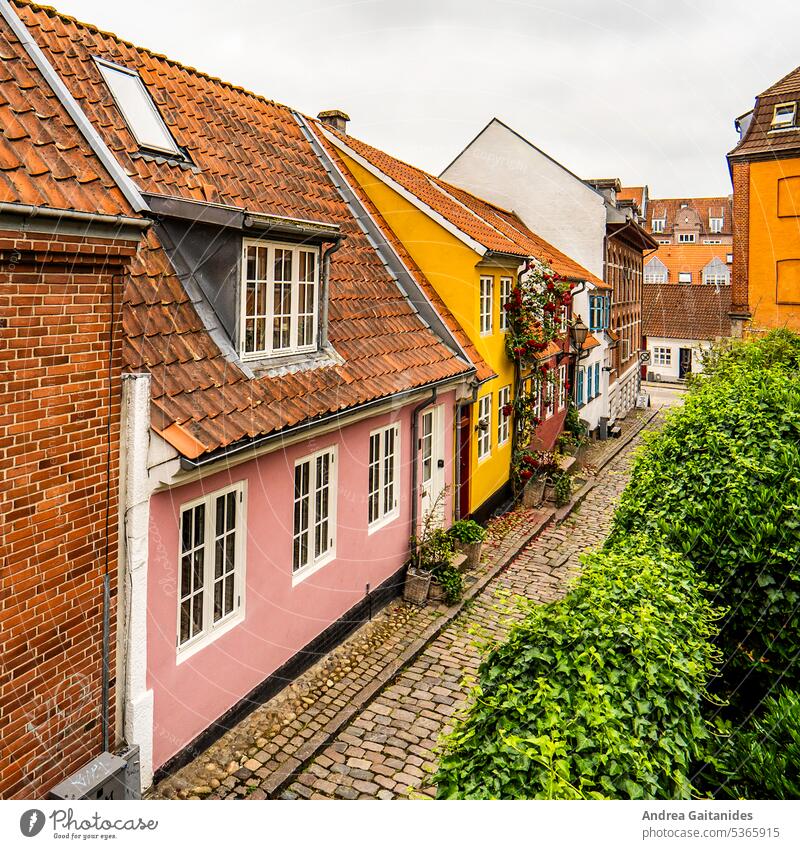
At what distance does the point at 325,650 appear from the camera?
8.78 metres

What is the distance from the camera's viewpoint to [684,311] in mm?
46156

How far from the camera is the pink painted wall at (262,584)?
5.95 m

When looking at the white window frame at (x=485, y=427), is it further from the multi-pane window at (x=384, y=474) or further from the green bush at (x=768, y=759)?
the green bush at (x=768, y=759)

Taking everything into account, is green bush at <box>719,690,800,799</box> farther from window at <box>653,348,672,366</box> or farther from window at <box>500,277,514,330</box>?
window at <box>653,348,672,366</box>

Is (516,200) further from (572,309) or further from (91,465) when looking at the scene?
(91,465)

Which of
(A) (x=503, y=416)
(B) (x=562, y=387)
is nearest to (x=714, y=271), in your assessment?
(B) (x=562, y=387)

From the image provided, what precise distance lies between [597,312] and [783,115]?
26.6 ft

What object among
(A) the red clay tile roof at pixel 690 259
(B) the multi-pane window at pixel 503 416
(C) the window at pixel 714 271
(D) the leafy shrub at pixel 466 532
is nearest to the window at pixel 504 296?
(B) the multi-pane window at pixel 503 416

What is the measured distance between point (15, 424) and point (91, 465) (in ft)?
2.34

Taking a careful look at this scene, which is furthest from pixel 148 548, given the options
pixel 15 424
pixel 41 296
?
pixel 41 296

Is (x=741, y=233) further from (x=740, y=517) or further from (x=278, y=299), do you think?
(x=278, y=299)

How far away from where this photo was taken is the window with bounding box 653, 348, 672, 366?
154 feet

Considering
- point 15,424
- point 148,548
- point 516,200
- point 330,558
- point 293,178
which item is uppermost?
point 516,200

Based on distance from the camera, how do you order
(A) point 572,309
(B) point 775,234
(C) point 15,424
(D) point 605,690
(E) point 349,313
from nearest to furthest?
1. (D) point 605,690
2. (C) point 15,424
3. (E) point 349,313
4. (B) point 775,234
5. (A) point 572,309
